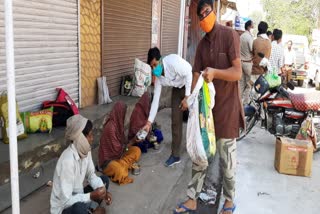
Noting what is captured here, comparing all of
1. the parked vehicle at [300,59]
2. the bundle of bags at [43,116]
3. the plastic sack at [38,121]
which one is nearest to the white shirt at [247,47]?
the bundle of bags at [43,116]

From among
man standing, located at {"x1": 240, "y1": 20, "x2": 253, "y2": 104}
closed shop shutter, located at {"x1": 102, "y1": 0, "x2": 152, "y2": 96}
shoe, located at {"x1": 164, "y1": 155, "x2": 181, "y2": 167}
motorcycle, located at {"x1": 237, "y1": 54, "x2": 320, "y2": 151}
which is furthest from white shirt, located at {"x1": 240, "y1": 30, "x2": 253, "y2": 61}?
shoe, located at {"x1": 164, "y1": 155, "x2": 181, "y2": 167}

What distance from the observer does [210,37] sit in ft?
10.5

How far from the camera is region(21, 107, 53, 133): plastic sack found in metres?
4.12

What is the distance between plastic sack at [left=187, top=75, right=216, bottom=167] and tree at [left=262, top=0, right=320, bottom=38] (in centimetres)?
2899

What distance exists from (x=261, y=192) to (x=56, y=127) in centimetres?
263

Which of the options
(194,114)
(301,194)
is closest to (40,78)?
(194,114)

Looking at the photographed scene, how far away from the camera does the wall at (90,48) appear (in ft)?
18.2

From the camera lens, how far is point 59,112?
4586mm

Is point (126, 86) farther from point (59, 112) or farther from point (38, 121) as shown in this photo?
point (38, 121)

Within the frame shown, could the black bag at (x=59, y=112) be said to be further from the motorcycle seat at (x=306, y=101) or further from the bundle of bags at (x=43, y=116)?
the motorcycle seat at (x=306, y=101)

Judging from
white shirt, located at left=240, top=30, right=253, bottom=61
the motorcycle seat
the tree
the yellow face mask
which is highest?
the tree

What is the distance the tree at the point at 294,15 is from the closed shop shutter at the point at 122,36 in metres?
24.7

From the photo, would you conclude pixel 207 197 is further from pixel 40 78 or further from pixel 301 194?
pixel 40 78

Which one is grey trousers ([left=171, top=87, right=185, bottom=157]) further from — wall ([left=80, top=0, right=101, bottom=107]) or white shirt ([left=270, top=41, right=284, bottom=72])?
white shirt ([left=270, top=41, right=284, bottom=72])
